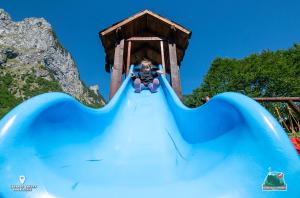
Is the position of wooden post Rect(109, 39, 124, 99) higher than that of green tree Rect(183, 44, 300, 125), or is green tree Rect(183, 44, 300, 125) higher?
green tree Rect(183, 44, 300, 125)

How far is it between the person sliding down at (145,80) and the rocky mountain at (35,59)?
96711mm

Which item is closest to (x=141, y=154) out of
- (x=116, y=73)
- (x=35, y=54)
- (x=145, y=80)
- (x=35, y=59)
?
(x=145, y=80)

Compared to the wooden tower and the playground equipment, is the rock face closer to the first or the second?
the wooden tower

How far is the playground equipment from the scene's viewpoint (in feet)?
5.37

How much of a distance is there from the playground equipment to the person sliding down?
109 inches

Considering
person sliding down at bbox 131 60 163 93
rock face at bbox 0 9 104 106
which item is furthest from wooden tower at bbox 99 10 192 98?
rock face at bbox 0 9 104 106

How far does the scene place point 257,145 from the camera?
1746 millimetres

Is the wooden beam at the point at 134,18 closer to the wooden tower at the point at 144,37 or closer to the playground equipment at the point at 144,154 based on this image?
the wooden tower at the point at 144,37

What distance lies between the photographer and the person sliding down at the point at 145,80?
5859 millimetres

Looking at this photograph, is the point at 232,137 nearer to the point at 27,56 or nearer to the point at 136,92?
the point at 136,92

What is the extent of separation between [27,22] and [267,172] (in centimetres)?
12963

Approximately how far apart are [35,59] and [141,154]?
11533 cm

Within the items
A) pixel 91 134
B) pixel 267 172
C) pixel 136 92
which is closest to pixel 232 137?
pixel 267 172

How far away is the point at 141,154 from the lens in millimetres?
2576
